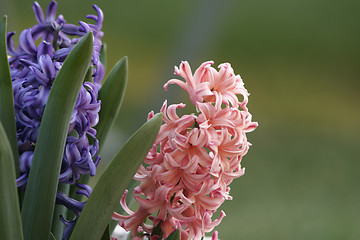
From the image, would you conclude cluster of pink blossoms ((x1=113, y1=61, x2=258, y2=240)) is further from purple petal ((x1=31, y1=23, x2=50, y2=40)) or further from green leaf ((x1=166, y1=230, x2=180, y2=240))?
purple petal ((x1=31, y1=23, x2=50, y2=40))

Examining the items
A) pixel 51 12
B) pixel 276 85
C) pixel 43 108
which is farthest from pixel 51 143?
pixel 276 85

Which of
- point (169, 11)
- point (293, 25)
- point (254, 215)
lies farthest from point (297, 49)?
point (254, 215)

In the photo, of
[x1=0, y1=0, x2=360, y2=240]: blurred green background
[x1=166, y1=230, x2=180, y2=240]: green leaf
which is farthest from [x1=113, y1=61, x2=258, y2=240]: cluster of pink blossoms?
[x1=0, y1=0, x2=360, y2=240]: blurred green background

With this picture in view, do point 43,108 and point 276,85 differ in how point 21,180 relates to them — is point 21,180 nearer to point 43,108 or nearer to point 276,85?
point 43,108

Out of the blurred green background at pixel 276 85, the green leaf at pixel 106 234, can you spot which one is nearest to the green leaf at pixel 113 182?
the green leaf at pixel 106 234

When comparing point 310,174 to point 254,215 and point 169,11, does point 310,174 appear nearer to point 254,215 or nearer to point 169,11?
point 254,215

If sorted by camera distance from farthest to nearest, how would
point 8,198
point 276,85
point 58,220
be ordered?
point 276,85
point 58,220
point 8,198

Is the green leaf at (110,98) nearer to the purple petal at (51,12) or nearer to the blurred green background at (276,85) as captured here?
the purple petal at (51,12)
